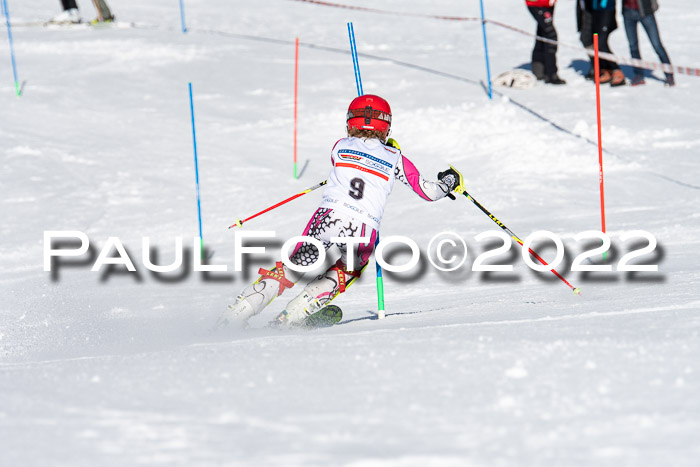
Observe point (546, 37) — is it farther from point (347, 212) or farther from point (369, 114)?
point (347, 212)

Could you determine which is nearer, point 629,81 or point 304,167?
point 304,167

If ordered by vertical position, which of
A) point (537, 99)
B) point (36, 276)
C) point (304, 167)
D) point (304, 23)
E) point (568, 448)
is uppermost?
point (304, 23)

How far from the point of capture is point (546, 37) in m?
10.9

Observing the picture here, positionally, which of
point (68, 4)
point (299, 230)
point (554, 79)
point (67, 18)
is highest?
point (68, 4)

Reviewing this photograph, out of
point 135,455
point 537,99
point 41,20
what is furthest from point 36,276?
point 41,20

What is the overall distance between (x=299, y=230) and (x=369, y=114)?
Answer: 311 centimetres

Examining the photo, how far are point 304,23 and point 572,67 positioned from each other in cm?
533

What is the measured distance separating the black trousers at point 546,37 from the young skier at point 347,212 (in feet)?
20.0

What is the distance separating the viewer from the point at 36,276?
7.20m

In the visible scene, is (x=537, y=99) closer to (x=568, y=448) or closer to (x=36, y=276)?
(x=36, y=276)

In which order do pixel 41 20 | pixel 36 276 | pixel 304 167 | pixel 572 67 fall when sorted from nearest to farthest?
pixel 36 276
pixel 304 167
pixel 572 67
pixel 41 20

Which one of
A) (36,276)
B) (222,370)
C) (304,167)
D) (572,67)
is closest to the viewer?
(222,370)

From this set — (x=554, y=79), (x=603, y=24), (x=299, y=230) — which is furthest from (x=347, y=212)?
(x=554, y=79)

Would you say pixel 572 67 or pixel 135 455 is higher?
pixel 572 67
